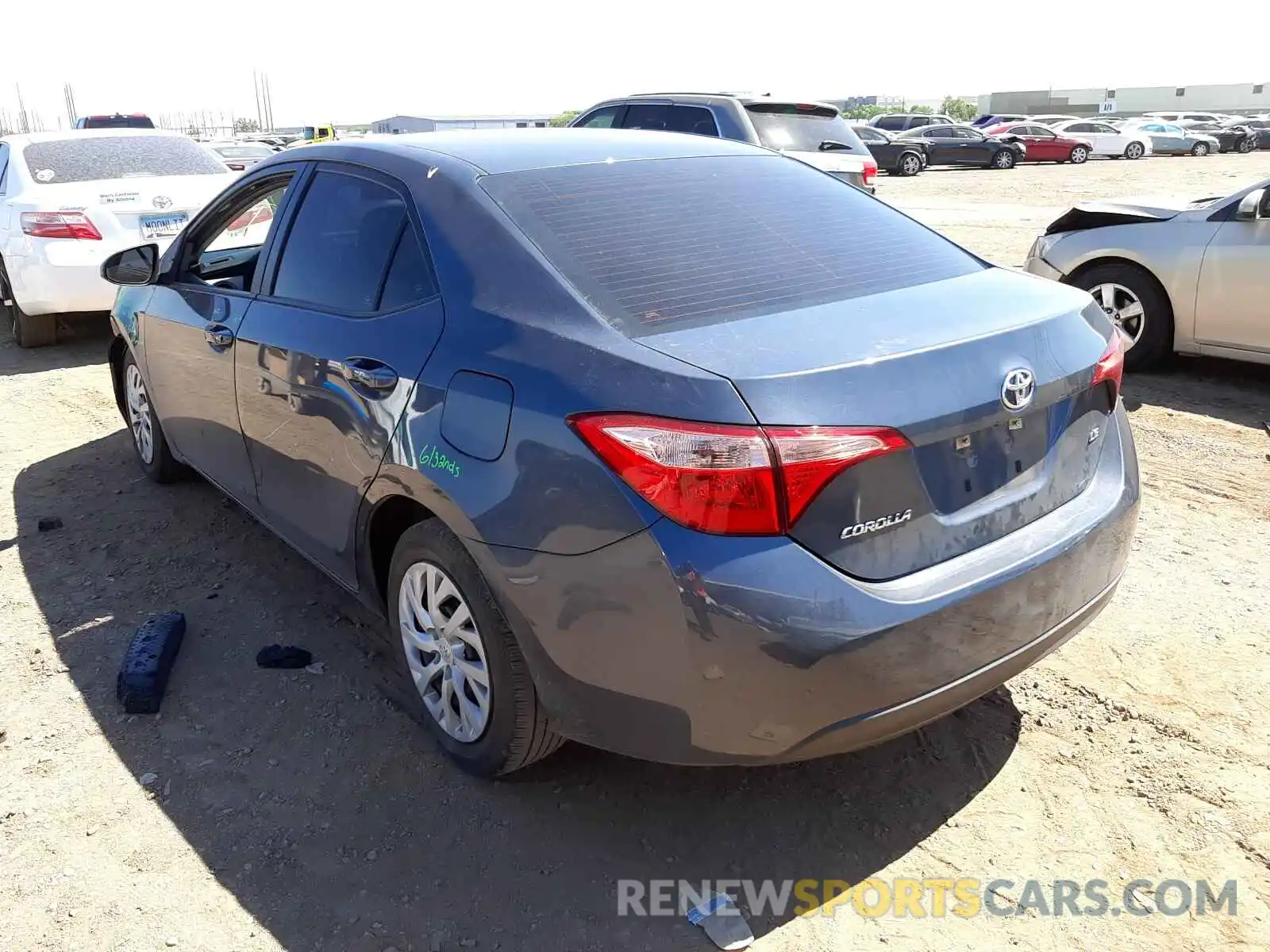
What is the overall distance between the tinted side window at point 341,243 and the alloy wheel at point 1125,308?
5162 millimetres

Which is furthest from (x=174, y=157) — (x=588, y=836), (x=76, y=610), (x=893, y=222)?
(x=588, y=836)

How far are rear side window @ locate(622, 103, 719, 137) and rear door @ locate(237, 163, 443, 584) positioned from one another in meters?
6.48

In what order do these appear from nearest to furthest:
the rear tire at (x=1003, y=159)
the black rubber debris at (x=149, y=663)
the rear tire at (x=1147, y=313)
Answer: the black rubber debris at (x=149, y=663), the rear tire at (x=1147, y=313), the rear tire at (x=1003, y=159)

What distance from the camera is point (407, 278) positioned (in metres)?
2.97

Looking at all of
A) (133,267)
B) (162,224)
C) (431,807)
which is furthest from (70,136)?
(431,807)

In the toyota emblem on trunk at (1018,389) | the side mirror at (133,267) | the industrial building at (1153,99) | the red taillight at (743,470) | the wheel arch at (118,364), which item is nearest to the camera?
the red taillight at (743,470)

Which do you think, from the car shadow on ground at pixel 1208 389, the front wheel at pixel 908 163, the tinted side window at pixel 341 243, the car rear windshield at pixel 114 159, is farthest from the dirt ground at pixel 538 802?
the front wheel at pixel 908 163

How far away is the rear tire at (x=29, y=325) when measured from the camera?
830cm

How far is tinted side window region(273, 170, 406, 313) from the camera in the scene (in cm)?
313

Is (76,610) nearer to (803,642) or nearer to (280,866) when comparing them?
(280,866)

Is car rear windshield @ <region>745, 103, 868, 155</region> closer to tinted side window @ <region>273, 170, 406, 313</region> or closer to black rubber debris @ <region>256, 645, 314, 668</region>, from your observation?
tinted side window @ <region>273, 170, 406, 313</region>

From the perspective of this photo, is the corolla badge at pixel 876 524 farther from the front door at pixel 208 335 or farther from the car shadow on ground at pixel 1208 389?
the car shadow on ground at pixel 1208 389

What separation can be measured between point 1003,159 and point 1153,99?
76.5 m

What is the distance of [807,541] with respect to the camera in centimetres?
217
